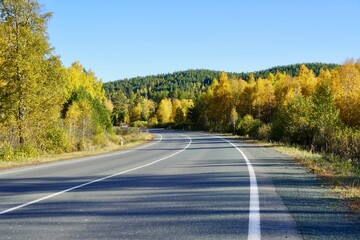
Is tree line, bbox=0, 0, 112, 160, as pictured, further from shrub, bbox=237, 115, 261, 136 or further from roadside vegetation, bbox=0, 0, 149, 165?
shrub, bbox=237, 115, 261, 136

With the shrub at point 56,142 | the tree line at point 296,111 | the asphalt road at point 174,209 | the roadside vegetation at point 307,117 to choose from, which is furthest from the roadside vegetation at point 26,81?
the tree line at point 296,111

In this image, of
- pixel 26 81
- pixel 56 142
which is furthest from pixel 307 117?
pixel 26 81

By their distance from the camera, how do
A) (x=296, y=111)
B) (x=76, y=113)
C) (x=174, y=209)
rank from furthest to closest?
(x=76, y=113)
(x=296, y=111)
(x=174, y=209)

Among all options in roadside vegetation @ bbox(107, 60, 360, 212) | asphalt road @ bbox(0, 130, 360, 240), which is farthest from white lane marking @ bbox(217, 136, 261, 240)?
roadside vegetation @ bbox(107, 60, 360, 212)

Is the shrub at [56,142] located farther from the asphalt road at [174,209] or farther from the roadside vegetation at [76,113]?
the asphalt road at [174,209]

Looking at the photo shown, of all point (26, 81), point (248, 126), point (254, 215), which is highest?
point (26, 81)

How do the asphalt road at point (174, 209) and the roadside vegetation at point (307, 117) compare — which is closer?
the asphalt road at point (174, 209)

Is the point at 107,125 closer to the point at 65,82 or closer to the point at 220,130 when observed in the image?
the point at 220,130

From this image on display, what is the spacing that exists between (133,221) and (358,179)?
304 inches

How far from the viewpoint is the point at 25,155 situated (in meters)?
19.8

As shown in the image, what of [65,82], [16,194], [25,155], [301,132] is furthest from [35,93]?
[301,132]

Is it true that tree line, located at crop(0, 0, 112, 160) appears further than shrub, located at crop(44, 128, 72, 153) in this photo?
No

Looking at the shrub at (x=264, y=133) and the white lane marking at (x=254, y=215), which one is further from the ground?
the white lane marking at (x=254, y=215)

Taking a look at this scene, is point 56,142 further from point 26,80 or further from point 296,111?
A: point 296,111
